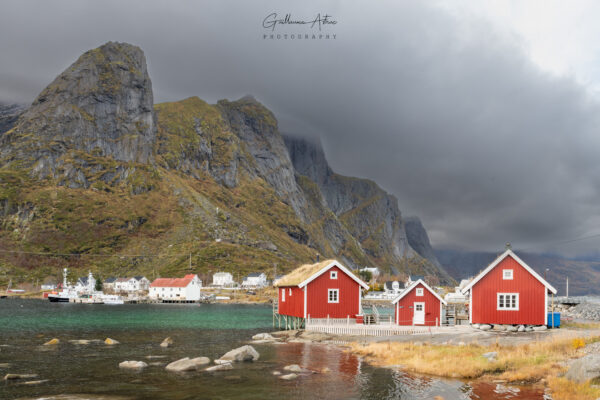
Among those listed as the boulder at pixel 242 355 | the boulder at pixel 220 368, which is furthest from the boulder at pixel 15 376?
the boulder at pixel 242 355

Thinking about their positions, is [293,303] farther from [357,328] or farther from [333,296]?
[357,328]

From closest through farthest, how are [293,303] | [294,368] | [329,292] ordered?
[294,368], [329,292], [293,303]

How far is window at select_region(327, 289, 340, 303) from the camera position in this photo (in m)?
54.5

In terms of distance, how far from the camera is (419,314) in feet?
165

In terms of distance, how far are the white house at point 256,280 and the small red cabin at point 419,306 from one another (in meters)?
140

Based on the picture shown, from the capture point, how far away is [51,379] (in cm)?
2931

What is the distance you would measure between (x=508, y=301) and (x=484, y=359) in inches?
678

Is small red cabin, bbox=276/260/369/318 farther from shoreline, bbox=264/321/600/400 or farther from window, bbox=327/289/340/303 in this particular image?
shoreline, bbox=264/321/600/400

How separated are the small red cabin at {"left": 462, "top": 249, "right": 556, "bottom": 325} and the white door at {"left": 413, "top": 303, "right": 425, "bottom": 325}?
576 cm

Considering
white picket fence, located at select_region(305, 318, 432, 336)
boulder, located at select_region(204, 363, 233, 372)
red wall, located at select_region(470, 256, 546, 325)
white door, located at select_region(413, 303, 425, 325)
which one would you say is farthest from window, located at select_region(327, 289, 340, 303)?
boulder, located at select_region(204, 363, 233, 372)

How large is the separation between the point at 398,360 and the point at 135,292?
516 ft

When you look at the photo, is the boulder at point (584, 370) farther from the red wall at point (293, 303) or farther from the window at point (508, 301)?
the red wall at point (293, 303)

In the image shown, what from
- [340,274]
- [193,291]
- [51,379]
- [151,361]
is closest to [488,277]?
[340,274]

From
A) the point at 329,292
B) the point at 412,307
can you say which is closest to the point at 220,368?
the point at 329,292
